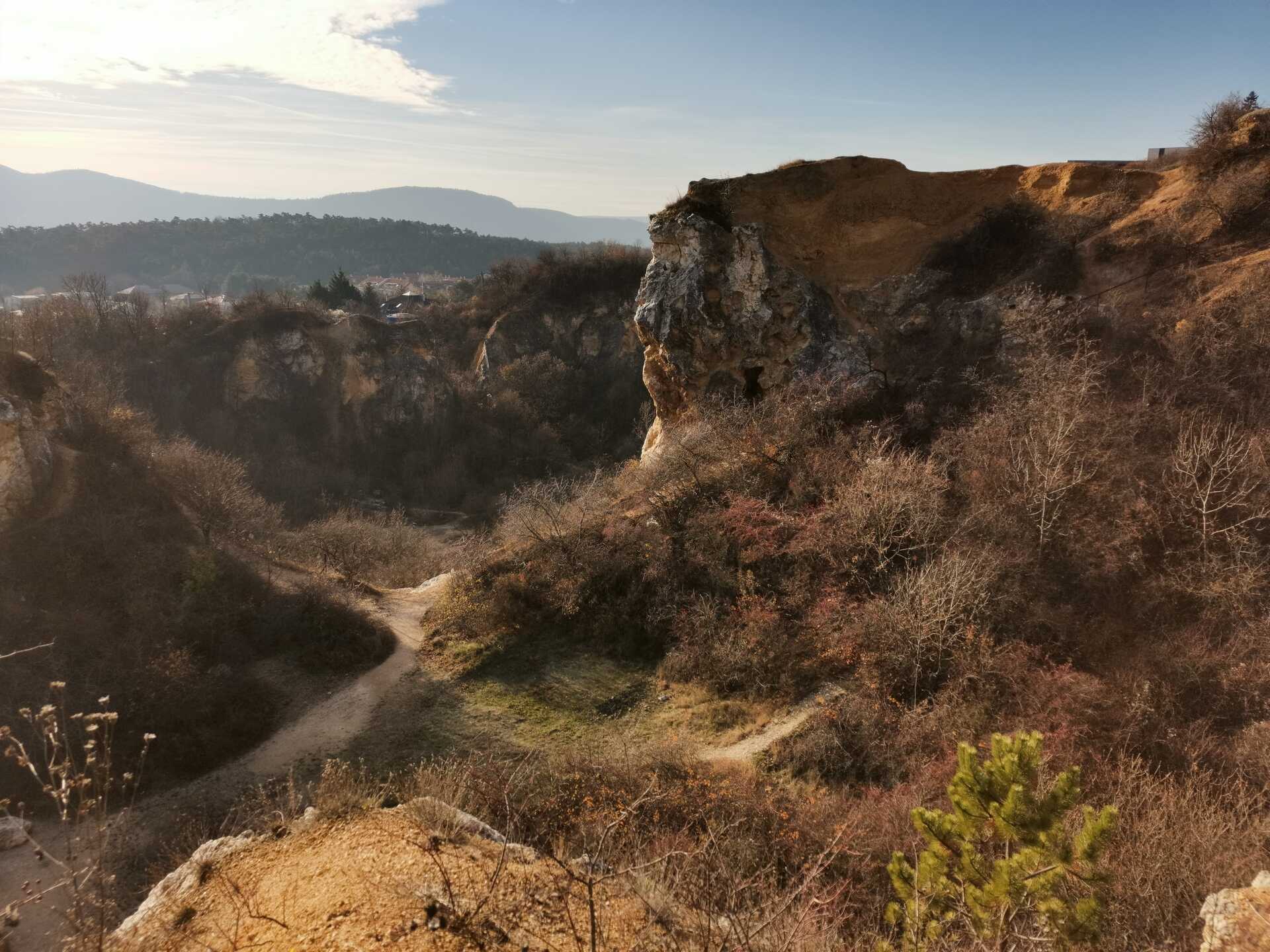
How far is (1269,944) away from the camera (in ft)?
19.5

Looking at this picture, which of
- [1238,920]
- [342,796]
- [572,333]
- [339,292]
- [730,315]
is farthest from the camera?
Answer: [339,292]

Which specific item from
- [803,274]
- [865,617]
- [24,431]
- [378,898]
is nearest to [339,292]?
[24,431]

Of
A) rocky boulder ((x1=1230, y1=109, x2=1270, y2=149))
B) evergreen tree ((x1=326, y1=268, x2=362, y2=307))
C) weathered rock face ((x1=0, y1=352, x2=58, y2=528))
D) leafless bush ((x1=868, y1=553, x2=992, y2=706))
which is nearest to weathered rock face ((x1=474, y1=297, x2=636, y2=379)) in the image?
evergreen tree ((x1=326, y1=268, x2=362, y2=307))

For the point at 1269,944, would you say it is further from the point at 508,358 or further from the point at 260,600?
the point at 508,358

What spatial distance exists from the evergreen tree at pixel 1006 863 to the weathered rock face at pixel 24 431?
23.0 metres

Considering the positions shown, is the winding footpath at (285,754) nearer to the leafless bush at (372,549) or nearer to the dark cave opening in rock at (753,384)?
the leafless bush at (372,549)

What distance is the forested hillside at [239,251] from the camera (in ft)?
354

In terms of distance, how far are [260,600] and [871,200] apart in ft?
83.6

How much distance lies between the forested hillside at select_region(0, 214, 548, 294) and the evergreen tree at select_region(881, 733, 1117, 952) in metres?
113

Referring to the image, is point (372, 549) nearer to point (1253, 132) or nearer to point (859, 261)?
point (859, 261)

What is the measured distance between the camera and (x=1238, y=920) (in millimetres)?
6258

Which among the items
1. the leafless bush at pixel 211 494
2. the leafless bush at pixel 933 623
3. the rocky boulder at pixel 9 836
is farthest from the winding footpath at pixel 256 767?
the leafless bush at pixel 933 623

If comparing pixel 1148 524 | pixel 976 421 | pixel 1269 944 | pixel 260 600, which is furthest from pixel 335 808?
pixel 976 421

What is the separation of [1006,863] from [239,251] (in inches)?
6111
